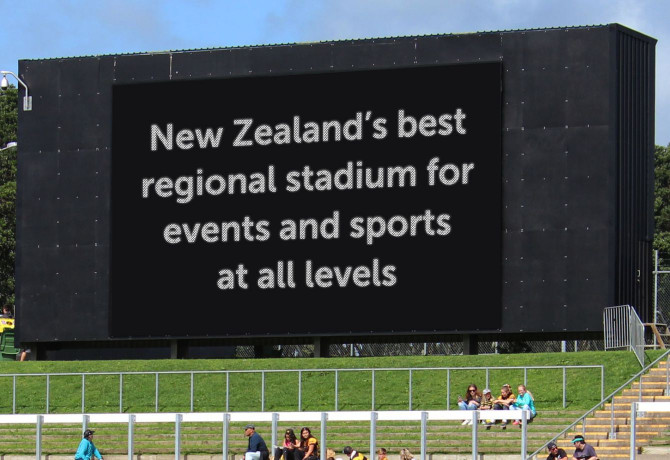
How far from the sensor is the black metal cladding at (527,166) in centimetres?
3347

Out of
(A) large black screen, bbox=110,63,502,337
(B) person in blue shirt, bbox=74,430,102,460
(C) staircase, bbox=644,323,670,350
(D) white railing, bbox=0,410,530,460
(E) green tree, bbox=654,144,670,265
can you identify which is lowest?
(B) person in blue shirt, bbox=74,430,102,460

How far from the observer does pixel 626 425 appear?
30.2 m

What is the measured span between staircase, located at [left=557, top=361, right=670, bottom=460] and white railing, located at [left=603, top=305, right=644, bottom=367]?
831mm

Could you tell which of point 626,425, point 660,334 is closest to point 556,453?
point 626,425

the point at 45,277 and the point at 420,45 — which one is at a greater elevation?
the point at 420,45

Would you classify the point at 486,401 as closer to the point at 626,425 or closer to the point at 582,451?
the point at 626,425

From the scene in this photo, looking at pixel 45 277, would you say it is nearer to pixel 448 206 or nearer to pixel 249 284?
pixel 249 284

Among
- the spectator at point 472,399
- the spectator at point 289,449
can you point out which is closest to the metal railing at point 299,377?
the spectator at point 472,399

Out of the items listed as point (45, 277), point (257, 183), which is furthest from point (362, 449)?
point (45, 277)

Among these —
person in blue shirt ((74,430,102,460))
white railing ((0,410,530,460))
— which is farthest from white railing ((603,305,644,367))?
person in blue shirt ((74,430,102,460))

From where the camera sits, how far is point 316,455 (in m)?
27.2

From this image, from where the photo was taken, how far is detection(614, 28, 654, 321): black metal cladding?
33812mm

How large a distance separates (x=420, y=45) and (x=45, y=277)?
9.23 meters

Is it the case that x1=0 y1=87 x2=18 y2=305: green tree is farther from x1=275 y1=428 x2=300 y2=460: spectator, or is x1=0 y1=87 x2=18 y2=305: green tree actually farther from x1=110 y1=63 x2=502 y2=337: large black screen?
x1=275 y1=428 x2=300 y2=460: spectator
